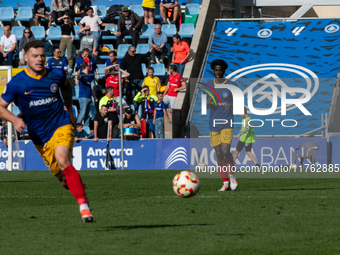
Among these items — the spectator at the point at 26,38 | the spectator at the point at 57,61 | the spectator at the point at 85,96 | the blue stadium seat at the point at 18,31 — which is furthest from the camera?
the blue stadium seat at the point at 18,31

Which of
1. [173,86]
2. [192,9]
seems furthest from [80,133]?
[192,9]

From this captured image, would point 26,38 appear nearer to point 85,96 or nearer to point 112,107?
point 85,96

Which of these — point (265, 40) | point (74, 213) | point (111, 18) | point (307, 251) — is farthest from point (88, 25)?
point (307, 251)

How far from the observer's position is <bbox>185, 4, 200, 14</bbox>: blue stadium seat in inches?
994

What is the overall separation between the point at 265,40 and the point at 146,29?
502 cm

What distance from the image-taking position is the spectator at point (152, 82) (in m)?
20.8

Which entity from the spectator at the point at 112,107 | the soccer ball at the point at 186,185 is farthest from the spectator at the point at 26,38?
the soccer ball at the point at 186,185

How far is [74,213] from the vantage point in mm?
7836

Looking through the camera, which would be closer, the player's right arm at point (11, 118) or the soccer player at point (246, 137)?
the player's right arm at point (11, 118)

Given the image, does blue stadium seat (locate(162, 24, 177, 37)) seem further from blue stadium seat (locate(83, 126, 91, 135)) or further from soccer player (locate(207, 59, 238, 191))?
soccer player (locate(207, 59, 238, 191))

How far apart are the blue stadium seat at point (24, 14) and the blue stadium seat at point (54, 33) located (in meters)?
1.96

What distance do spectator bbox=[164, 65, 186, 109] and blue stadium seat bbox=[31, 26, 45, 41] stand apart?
6.98 metres

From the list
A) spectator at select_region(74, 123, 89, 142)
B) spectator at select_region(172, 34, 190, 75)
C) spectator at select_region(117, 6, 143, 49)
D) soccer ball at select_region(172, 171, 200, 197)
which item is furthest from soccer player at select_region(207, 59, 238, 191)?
spectator at select_region(117, 6, 143, 49)

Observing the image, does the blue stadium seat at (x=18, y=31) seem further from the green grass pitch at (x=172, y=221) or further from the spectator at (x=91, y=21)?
the green grass pitch at (x=172, y=221)
